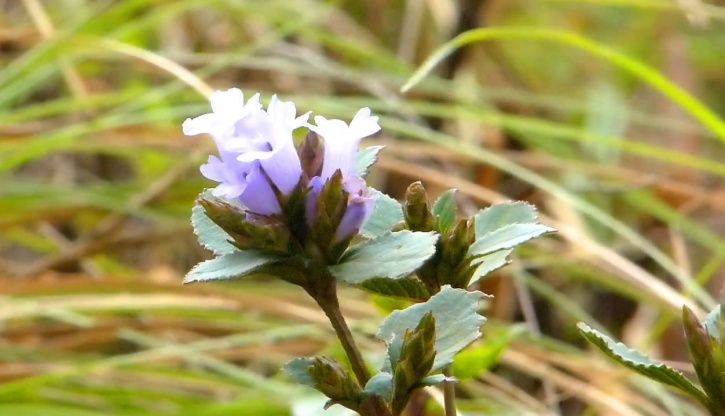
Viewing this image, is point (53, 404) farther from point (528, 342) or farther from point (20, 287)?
point (528, 342)

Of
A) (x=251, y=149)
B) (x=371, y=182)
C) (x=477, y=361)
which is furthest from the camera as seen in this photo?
(x=371, y=182)

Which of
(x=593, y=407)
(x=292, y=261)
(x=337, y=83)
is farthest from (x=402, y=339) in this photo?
(x=337, y=83)

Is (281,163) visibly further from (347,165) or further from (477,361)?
(477,361)

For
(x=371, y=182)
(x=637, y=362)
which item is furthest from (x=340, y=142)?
(x=371, y=182)

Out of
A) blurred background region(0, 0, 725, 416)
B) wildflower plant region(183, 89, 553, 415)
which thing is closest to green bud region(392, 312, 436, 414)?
wildflower plant region(183, 89, 553, 415)

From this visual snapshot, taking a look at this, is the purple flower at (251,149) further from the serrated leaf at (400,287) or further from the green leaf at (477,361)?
the green leaf at (477,361)

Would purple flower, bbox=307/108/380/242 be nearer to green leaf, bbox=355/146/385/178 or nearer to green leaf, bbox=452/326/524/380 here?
green leaf, bbox=355/146/385/178
